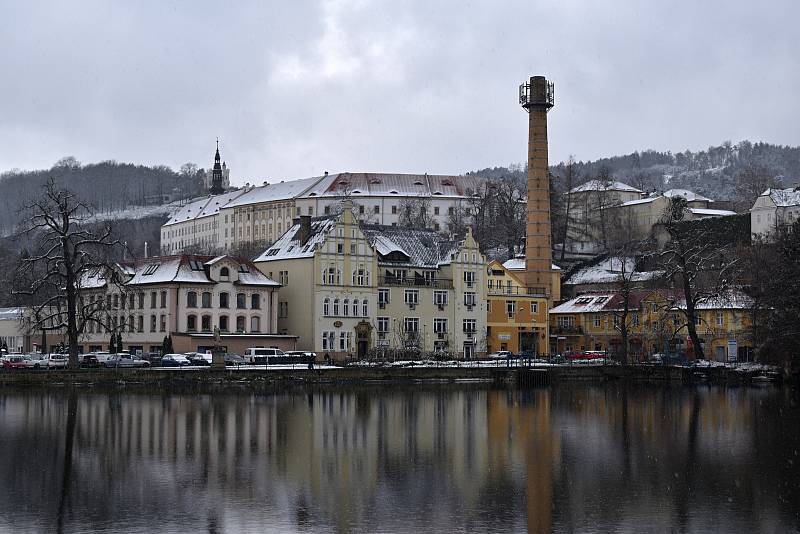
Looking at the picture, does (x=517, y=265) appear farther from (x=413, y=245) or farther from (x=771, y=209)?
(x=771, y=209)

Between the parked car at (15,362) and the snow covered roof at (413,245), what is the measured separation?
26.3 metres

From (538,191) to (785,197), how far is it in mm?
41309

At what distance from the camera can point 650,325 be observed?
9581 centimetres

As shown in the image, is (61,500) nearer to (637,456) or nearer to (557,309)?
(637,456)

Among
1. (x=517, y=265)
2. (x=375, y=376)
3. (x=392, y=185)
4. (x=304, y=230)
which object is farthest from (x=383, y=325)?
(x=392, y=185)

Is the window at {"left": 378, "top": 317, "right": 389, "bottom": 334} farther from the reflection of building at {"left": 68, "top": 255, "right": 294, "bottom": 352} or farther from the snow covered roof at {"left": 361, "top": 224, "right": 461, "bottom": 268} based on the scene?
the reflection of building at {"left": 68, "top": 255, "right": 294, "bottom": 352}

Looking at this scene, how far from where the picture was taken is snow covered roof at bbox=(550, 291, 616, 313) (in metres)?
99.9

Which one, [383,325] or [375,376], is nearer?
[375,376]

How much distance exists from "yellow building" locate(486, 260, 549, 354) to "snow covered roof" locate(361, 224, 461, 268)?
4.09 meters

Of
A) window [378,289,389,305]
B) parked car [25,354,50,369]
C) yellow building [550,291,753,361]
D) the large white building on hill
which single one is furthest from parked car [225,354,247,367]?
the large white building on hill

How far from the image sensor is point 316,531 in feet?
75.6

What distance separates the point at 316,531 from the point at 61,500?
619cm

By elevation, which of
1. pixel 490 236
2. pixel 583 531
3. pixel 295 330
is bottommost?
pixel 583 531

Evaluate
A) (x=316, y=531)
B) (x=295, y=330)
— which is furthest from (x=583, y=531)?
(x=295, y=330)
